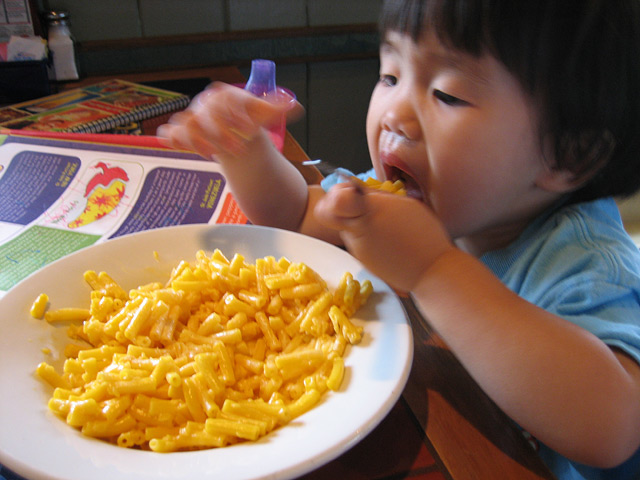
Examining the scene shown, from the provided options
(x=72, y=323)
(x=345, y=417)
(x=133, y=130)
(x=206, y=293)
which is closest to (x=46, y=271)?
(x=72, y=323)

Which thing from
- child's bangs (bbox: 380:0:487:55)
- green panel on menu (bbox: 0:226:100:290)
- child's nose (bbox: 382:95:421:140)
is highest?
child's bangs (bbox: 380:0:487:55)

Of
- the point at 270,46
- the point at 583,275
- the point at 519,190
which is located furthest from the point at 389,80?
the point at 270,46

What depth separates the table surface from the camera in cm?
50

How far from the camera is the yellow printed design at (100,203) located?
0.94 metres

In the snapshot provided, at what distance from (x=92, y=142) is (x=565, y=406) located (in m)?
0.98

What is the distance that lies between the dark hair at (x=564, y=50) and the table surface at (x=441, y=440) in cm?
32

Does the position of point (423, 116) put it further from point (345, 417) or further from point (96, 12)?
point (96, 12)

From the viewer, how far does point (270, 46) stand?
2.12m

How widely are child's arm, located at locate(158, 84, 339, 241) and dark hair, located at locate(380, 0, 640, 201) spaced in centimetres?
24

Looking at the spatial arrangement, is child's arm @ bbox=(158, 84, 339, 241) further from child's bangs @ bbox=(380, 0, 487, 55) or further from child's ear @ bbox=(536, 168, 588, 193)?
child's ear @ bbox=(536, 168, 588, 193)

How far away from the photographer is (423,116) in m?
0.69

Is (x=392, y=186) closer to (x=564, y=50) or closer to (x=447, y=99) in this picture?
(x=447, y=99)

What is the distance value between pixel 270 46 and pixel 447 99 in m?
1.61

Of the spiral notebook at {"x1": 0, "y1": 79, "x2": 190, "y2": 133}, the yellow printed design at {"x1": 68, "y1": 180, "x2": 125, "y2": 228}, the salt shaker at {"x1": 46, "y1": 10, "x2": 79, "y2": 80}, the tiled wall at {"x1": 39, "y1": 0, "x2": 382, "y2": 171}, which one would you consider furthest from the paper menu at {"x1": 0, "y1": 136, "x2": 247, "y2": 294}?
the tiled wall at {"x1": 39, "y1": 0, "x2": 382, "y2": 171}
